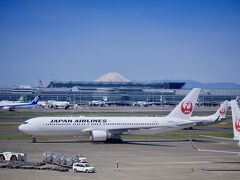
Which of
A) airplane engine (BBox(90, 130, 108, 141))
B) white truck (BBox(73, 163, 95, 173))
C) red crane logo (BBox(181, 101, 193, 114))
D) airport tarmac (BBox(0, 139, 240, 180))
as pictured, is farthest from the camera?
red crane logo (BBox(181, 101, 193, 114))

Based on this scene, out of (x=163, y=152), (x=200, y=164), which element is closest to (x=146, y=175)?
(x=200, y=164)

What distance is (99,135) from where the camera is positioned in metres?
72.8

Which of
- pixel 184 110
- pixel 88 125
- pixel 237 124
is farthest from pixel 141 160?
pixel 184 110

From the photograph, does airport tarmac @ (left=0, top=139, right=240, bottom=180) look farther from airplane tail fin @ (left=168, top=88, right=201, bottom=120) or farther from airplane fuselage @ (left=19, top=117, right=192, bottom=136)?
airplane tail fin @ (left=168, top=88, right=201, bottom=120)

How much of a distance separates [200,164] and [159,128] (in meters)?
24.1

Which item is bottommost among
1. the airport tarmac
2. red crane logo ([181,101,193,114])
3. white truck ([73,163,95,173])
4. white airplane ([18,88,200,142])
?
the airport tarmac

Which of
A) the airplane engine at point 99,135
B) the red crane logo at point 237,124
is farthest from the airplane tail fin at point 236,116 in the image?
the airplane engine at point 99,135

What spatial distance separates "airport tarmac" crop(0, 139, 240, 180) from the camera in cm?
4297

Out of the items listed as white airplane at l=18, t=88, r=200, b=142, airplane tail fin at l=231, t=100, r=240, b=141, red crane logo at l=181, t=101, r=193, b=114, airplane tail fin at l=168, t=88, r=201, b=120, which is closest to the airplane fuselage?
white airplane at l=18, t=88, r=200, b=142

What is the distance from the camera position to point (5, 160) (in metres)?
50.8

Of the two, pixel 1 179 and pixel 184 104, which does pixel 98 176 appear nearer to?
pixel 1 179

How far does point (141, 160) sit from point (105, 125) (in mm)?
20380

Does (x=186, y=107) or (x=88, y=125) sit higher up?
(x=186, y=107)

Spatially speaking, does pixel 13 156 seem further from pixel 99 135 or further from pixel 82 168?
pixel 99 135
